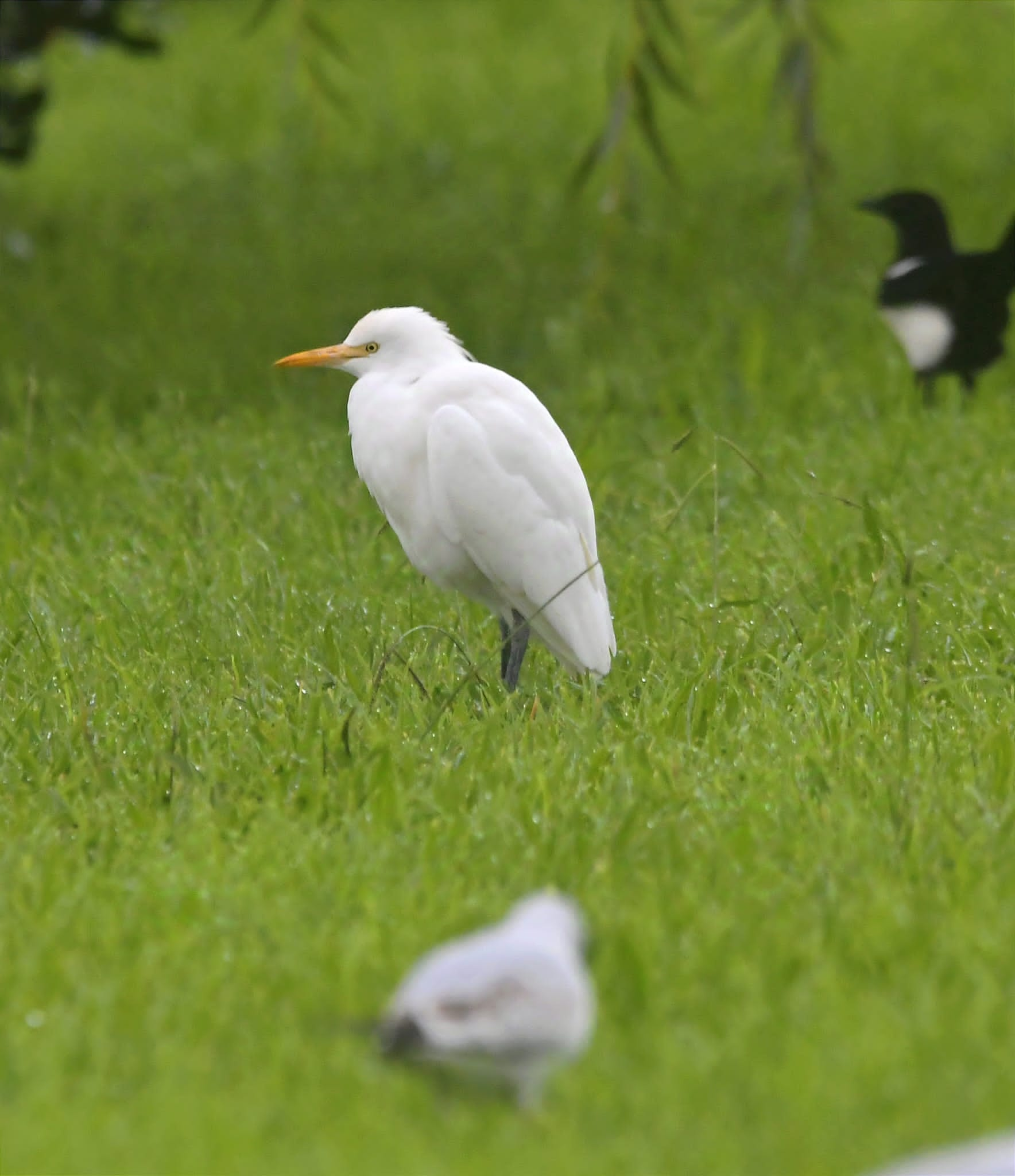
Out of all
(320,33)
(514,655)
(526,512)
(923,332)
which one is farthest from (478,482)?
(923,332)

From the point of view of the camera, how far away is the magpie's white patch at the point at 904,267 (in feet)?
22.3

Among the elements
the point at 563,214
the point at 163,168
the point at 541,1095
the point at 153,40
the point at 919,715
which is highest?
the point at 541,1095

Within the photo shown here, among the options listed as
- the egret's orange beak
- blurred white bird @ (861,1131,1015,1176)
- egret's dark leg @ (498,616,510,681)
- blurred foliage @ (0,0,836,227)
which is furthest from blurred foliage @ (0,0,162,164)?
blurred white bird @ (861,1131,1015,1176)

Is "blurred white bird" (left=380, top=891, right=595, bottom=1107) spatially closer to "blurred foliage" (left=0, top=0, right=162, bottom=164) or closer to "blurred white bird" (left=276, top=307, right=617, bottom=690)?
"blurred white bird" (left=276, top=307, right=617, bottom=690)

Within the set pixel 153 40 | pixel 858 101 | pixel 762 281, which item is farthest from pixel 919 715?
pixel 858 101

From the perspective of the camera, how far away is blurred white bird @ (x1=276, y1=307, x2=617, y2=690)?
4.29 meters

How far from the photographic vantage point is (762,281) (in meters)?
8.11

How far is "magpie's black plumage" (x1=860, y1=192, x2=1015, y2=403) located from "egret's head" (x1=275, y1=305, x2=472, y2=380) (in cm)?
258

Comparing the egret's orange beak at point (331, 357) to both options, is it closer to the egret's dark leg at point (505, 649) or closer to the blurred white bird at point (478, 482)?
the blurred white bird at point (478, 482)

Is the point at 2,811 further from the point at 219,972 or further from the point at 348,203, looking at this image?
the point at 348,203

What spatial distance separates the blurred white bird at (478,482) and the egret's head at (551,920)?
153cm

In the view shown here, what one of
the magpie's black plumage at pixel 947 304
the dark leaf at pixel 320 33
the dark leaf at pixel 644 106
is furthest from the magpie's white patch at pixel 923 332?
the dark leaf at pixel 320 33

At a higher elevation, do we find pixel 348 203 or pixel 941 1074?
pixel 941 1074

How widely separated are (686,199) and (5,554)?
482 centimetres
